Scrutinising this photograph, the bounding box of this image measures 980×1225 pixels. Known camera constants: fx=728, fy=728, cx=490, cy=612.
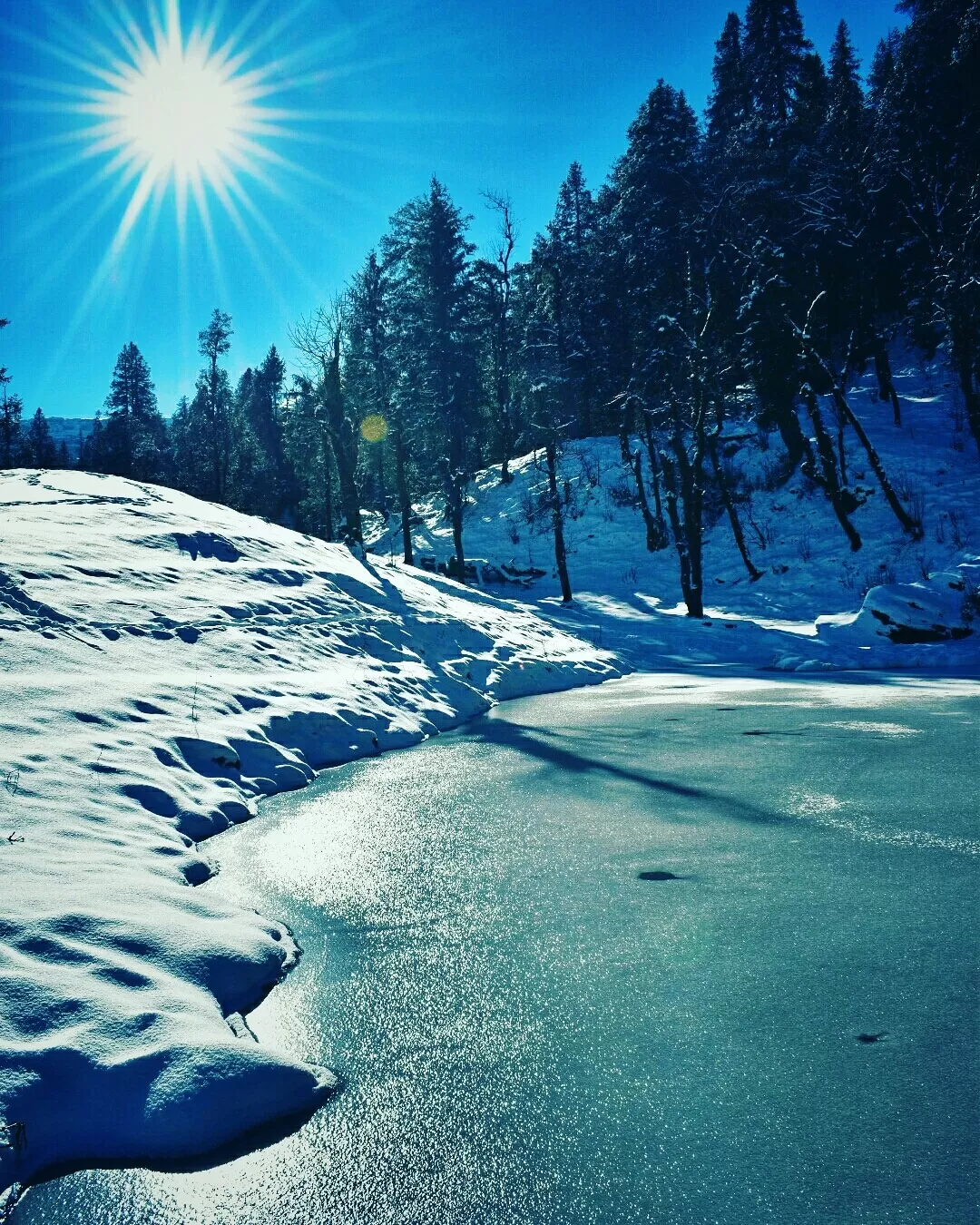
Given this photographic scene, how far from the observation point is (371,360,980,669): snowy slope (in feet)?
49.8

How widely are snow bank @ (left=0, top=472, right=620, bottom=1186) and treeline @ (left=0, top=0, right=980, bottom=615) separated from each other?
34.6 feet

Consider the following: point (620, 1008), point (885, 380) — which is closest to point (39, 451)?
point (885, 380)

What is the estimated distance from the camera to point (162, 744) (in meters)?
5.54

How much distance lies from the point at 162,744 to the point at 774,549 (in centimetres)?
2259

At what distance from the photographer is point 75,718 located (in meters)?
5.33

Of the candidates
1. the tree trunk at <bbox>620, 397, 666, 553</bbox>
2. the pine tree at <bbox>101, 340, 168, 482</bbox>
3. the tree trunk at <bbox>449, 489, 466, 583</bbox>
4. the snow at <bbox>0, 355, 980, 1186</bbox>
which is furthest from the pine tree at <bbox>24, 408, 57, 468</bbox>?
the snow at <bbox>0, 355, 980, 1186</bbox>

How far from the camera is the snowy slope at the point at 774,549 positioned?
1518cm

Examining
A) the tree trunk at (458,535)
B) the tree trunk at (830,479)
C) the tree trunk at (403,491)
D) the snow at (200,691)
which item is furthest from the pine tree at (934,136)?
the tree trunk at (403,491)

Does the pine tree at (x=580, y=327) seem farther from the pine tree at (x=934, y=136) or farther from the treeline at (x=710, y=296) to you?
the pine tree at (x=934, y=136)

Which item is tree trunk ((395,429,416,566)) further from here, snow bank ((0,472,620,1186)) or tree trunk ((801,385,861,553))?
tree trunk ((801,385,861,553))

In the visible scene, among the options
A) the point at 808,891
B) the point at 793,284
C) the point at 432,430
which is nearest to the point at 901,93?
the point at 793,284

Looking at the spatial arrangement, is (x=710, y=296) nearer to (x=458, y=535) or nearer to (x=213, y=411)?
(x=458, y=535)

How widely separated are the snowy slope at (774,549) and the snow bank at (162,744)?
167 inches

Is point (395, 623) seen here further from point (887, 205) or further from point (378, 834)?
point (887, 205)
